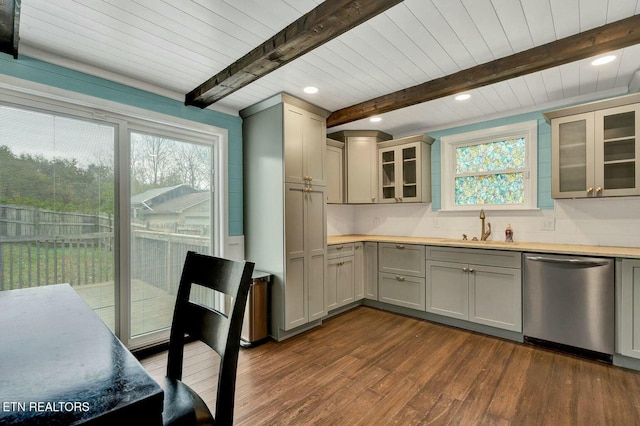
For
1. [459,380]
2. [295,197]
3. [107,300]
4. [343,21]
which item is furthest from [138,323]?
[343,21]

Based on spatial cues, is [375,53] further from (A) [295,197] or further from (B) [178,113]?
(B) [178,113]

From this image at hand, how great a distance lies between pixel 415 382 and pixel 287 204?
186cm

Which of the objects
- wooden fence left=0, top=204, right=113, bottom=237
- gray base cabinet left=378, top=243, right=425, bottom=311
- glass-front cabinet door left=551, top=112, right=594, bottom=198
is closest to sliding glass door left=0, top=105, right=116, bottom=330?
wooden fence left=0, top=204, right=113, bottom=237

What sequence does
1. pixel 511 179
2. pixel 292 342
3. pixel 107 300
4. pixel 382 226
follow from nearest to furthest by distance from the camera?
pixel 107 300, pixel 292 342, pixel 511 179, pixel 382 226

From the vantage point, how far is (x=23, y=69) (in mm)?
2148

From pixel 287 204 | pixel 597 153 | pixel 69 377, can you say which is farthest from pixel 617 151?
pixel 69 377

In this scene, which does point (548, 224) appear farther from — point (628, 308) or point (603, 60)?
point (603, 60)

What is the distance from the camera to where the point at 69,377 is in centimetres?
70

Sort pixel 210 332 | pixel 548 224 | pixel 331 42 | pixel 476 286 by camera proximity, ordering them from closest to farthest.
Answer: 1. pixel 210 332
2. pixel 331 42
3. pixel 476 286
4. pixel 548 224

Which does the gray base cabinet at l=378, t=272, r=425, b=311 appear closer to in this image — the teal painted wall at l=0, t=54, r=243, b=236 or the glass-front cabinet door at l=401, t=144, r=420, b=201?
the glass-front cabinet door at l=401, t=144, r=420, b=201

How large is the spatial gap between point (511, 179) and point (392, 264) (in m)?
1.72

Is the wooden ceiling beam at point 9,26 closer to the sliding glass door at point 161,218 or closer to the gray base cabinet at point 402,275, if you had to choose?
the sliding glass door at point 161,218

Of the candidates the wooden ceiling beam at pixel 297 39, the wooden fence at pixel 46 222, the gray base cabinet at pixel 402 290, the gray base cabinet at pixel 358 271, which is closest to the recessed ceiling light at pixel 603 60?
the wooden ceiling beam at pixel 297 39

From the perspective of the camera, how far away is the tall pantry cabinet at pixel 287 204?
3053 millimetres
